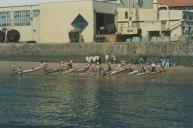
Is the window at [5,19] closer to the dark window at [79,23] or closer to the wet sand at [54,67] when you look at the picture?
the dark window at [79,23]

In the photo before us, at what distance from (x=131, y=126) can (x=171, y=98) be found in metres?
12.8

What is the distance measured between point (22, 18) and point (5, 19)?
3324 millimetres

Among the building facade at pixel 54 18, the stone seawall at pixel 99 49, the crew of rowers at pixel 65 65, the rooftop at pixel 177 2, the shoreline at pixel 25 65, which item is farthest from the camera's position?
the rooftop at pixel 177 2

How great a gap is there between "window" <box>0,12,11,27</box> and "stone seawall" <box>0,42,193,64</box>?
353 inches

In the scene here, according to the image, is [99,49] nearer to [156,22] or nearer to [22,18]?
[156,22]

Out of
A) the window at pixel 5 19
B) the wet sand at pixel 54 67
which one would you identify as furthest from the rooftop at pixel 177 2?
the wet sand at pixel 54 67

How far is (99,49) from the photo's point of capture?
8331 centimetres

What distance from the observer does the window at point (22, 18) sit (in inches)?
3895

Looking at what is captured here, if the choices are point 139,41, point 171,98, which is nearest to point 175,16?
point 139,41

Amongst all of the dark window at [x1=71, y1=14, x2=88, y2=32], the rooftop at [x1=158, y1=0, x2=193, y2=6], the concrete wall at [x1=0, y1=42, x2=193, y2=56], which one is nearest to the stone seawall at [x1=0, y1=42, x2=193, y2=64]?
the concrete wall at [x1=0, y1=42, x2=193, y2=56]

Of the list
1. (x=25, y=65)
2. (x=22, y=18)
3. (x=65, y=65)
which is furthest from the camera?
(x=22, y=18)

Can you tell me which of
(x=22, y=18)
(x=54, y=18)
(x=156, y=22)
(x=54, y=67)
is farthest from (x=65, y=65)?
(x=22, y=18)

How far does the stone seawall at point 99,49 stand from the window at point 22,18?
25.5 feet

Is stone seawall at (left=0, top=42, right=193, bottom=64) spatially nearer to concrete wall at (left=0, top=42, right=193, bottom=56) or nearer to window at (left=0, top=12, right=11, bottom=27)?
concrete wall at (left=0, top=42, right=193, bottom=56)
